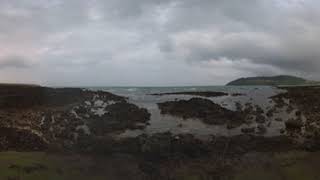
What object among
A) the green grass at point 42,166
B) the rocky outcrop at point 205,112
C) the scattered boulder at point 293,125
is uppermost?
the rocky outcrop at point 205,112

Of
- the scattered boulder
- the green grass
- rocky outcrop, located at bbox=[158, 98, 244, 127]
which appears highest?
rocky outcrop, located at bbox=[158, 98, 244, 127]

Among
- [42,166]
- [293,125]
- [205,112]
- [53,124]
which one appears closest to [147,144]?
[42,166]

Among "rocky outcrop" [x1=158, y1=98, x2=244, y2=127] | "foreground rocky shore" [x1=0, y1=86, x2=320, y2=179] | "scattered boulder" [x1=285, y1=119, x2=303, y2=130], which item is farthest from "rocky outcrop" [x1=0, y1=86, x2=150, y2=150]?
"scattered boulder" [x1=285, y1=119, x2=303, y2=130]

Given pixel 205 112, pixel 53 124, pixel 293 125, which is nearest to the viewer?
pixel 53 124

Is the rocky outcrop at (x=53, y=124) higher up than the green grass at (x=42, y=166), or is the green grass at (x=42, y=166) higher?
the rocky outcrop at (x=53, y=124)

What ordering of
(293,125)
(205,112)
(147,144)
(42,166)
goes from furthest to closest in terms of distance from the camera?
(205,112)
(293,125)
(147,144)
(42,166)

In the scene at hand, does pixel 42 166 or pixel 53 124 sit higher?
pixel 53 124

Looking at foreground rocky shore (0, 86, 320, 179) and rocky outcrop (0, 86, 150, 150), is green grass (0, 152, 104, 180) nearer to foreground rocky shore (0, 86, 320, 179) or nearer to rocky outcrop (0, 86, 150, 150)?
foreground rocky shore (0, 86, 320, 179)

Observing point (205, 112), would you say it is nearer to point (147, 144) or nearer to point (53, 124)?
point (53, 124)

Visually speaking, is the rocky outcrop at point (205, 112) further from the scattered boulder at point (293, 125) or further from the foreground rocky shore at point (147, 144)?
the scattered boulder at point (293, 125)

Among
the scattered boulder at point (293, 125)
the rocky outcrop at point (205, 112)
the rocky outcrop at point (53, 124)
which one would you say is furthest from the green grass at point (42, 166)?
the scattered boulder at point (293, 125)

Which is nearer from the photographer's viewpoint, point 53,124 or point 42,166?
point 42,166

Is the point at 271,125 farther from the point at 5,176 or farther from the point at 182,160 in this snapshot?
the point at 5,176

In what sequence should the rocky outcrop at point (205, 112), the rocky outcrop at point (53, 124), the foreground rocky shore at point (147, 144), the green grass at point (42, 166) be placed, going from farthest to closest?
the rocky outcrop at point (205, 112) < the rocky outcrop at point (53, 124) < the foreground rocky shore at point (147, 144) < the green grass at point (42, 166)
